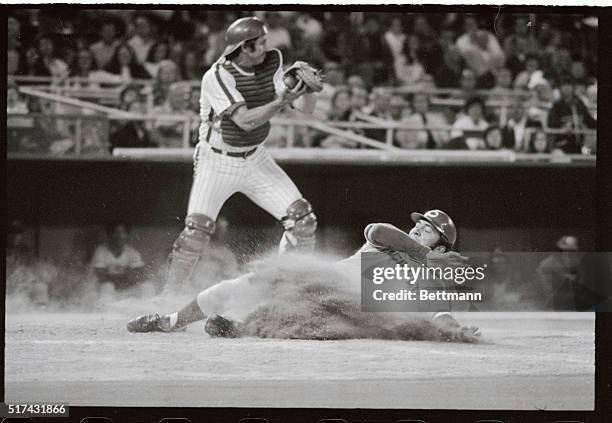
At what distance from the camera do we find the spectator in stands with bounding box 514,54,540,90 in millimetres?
5180

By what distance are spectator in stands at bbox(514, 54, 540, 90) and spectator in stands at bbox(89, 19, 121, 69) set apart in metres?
2.20

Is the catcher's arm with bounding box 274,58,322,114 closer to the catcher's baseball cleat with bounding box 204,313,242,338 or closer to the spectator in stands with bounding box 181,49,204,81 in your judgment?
the spectator in stands with bounding box 181,49,204,81

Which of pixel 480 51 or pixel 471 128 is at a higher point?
pixel 480 51

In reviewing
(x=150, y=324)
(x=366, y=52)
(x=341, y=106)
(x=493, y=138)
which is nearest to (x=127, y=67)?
(x=341, y=106)

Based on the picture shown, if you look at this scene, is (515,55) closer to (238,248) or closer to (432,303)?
(432,303)

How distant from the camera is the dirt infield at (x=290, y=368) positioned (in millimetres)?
5062

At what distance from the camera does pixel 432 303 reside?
5.13 m

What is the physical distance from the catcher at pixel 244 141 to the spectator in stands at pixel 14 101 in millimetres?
968

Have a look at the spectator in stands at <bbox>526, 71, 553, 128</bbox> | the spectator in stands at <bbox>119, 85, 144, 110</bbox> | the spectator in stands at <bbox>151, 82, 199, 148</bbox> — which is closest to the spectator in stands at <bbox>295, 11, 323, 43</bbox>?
the spectator in stands at <bbox>151, 82, 199, 148</bbox>

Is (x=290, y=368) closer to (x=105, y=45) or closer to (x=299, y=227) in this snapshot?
(x=299, y=227)

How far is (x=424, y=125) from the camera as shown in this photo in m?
5.16

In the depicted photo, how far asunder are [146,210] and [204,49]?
934 millimetres

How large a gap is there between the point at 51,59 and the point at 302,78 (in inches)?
53.9

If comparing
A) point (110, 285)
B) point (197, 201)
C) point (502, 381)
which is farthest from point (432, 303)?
point (110, 285)
